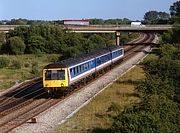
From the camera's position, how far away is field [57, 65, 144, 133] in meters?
25.4

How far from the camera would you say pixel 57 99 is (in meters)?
35.3

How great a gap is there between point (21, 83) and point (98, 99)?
15091 millimetres

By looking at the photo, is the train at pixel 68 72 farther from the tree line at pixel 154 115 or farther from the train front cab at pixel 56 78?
the tree line at pixel 154 115

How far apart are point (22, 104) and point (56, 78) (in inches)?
138

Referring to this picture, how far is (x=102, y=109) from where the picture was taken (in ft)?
99.0

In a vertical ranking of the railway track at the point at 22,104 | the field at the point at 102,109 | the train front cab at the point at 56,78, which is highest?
the train front cab at the point at 56,78

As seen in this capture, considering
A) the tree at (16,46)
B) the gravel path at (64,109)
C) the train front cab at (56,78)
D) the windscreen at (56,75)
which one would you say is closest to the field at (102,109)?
the gravel path at (64,109)

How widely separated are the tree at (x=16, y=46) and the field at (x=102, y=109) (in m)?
52.0

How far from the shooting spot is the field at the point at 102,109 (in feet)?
83.5

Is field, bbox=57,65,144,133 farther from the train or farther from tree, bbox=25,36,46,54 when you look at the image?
tree, bbox=25,36,46,54

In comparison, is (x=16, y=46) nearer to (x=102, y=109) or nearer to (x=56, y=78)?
(x=56, y=78)

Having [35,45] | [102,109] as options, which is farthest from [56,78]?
[35,45]

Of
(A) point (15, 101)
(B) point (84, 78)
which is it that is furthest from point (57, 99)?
(B) point (84, 78)

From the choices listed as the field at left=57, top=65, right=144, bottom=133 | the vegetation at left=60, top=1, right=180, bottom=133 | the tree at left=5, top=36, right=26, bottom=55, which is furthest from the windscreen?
the tree at left=5, top=36, right=26, bottom=55
